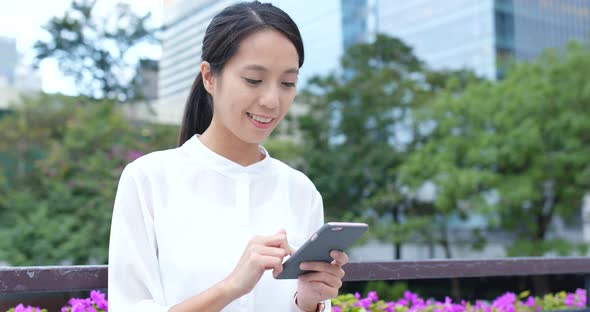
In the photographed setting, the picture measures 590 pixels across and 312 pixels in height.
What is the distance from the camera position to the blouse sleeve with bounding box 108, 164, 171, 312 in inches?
49.1

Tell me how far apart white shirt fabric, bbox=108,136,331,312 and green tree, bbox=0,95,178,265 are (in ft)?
40.4

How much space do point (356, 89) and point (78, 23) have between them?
6700 mm

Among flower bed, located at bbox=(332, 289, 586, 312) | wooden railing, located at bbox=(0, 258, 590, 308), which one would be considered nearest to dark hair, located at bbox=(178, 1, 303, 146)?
wooden railing, located at bbox=(0, 258, 590, 308)

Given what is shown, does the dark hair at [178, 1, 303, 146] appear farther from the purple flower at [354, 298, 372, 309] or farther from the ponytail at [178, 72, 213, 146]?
the purple flower at [354, 298, 372, 309]

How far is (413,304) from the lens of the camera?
2.87 metres

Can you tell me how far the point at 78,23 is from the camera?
15766 millimetres

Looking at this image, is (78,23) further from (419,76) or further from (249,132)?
(249,132)

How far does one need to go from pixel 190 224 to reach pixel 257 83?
306 millimetres

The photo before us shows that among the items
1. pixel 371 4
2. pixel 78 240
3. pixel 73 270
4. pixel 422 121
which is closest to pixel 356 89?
pixel 422 121

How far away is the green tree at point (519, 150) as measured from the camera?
13438 millimetres

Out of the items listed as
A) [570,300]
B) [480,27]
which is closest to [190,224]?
[570,300]

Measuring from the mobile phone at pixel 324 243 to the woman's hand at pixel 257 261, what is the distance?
0.03 m

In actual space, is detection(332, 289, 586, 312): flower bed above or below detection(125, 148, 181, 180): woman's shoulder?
below

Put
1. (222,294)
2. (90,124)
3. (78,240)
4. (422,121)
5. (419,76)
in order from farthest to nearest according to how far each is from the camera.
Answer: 1. (419,76)
2. (422,121)
3. (90,124)
4. (78,240)
5. (222,294)
